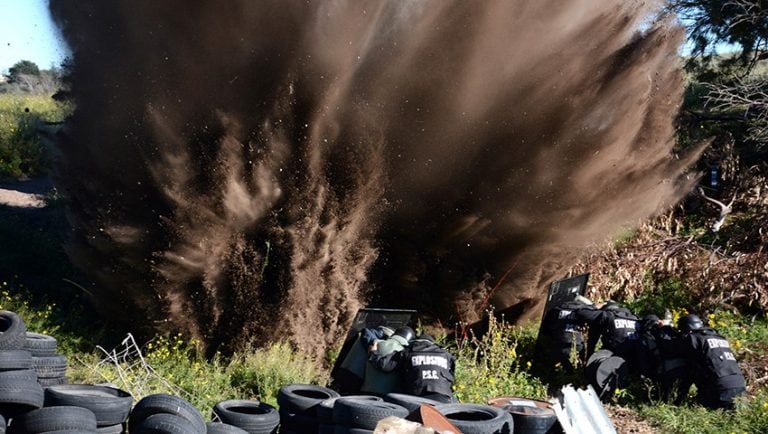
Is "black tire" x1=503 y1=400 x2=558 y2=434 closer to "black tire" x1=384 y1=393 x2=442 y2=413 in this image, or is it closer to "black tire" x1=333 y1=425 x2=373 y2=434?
"black tire" x1=384 y1=393 x2=442 y2=413

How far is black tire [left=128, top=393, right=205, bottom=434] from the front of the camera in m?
7.48

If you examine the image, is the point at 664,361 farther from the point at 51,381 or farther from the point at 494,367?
the point at 51,381

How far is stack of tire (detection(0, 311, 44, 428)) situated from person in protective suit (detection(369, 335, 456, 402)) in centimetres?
361

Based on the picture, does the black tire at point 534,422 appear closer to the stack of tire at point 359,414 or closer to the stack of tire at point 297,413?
the stack of tire at point 359,414

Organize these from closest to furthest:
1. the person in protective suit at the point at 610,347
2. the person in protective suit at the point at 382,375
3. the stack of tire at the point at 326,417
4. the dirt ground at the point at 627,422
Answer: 1. the stack of tire at the point at 326,417
2. the person in protective suit at the point at 382,375
3. the dirt ground at the point at 627,422
4. the person in protective suit at the point at 610,347

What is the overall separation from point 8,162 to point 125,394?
1369 cm

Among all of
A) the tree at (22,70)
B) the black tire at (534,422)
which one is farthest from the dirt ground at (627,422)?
the tree at (22,70)

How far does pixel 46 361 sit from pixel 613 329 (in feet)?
21.9

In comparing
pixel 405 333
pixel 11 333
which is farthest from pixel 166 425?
pixel 405 333

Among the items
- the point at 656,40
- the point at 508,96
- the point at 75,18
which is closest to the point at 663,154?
the point at 656,40

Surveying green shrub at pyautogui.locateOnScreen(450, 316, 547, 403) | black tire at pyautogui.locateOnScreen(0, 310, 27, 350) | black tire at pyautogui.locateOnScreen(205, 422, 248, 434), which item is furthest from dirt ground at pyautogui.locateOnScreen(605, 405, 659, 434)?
black tire at pyautogui.locateOnScreen(0, 310, 27, 350)

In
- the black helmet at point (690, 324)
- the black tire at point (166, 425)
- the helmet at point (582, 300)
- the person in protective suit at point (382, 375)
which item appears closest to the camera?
the black tire at point (166, 425)

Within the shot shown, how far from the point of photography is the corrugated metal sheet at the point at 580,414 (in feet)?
25.0

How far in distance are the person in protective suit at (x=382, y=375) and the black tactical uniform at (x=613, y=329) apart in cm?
285
